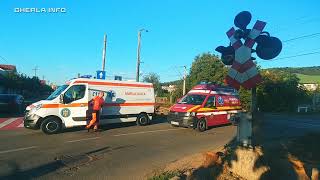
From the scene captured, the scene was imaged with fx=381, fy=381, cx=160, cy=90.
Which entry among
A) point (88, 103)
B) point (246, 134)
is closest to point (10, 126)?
point (88, 103)

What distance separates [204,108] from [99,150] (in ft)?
22.2

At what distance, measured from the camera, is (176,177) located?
7.05 meters

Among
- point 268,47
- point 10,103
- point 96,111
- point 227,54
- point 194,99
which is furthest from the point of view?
point 10,103

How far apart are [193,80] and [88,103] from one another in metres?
43.8

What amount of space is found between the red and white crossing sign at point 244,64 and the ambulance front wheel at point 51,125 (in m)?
9.87

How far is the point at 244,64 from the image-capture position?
6.54 m

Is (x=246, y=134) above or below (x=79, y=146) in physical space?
above

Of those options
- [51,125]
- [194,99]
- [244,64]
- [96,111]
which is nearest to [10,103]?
[51,125]

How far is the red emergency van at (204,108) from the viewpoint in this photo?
16391 mm

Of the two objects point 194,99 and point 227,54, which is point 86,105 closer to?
point 194,99

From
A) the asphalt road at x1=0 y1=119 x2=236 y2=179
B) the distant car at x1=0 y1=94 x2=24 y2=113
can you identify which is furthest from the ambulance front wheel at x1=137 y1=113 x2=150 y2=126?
the distant car at x1=0 y1=94 x2=24 y2=113

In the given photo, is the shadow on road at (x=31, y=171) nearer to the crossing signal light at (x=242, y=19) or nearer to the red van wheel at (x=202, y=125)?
the crossing signal light at (x=242, y=19)

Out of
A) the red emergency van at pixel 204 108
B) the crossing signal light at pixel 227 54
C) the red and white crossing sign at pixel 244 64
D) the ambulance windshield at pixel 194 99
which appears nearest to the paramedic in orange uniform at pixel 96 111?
the red emergency van at pixel 204 108

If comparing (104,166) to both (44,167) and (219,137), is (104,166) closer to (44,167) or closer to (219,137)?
(44,167)
